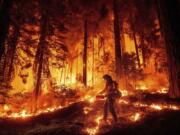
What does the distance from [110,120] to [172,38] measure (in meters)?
5.02

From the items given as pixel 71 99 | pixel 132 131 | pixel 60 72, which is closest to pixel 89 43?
pixel 60 72

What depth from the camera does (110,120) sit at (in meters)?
10.8

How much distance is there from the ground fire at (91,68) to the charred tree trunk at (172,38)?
46mm

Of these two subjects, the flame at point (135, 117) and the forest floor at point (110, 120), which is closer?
the forest floor at point (110, 120)

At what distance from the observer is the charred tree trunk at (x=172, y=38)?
1128 cm

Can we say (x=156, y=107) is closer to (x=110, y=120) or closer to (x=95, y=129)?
(x=110, y=120)

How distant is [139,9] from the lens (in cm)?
2117

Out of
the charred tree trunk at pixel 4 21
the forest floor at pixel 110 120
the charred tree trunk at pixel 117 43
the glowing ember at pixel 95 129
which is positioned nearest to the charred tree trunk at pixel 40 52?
the forest floor at pixel 110 120

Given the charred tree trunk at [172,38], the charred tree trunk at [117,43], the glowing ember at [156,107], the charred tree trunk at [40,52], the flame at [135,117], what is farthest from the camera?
the charred tree trunk at [117,43]

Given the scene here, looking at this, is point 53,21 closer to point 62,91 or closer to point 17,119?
point 62,91

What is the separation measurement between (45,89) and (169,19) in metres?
12.0

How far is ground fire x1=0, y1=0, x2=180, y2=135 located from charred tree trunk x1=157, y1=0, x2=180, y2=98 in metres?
0.05

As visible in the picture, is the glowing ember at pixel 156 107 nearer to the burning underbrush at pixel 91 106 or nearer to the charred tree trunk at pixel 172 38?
the burning underbrush at pixel 91 106

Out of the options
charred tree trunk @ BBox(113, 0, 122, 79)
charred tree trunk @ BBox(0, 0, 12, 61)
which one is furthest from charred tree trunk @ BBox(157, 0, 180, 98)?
charred tree trunk @ BBox(0, 0, 12, 61)
